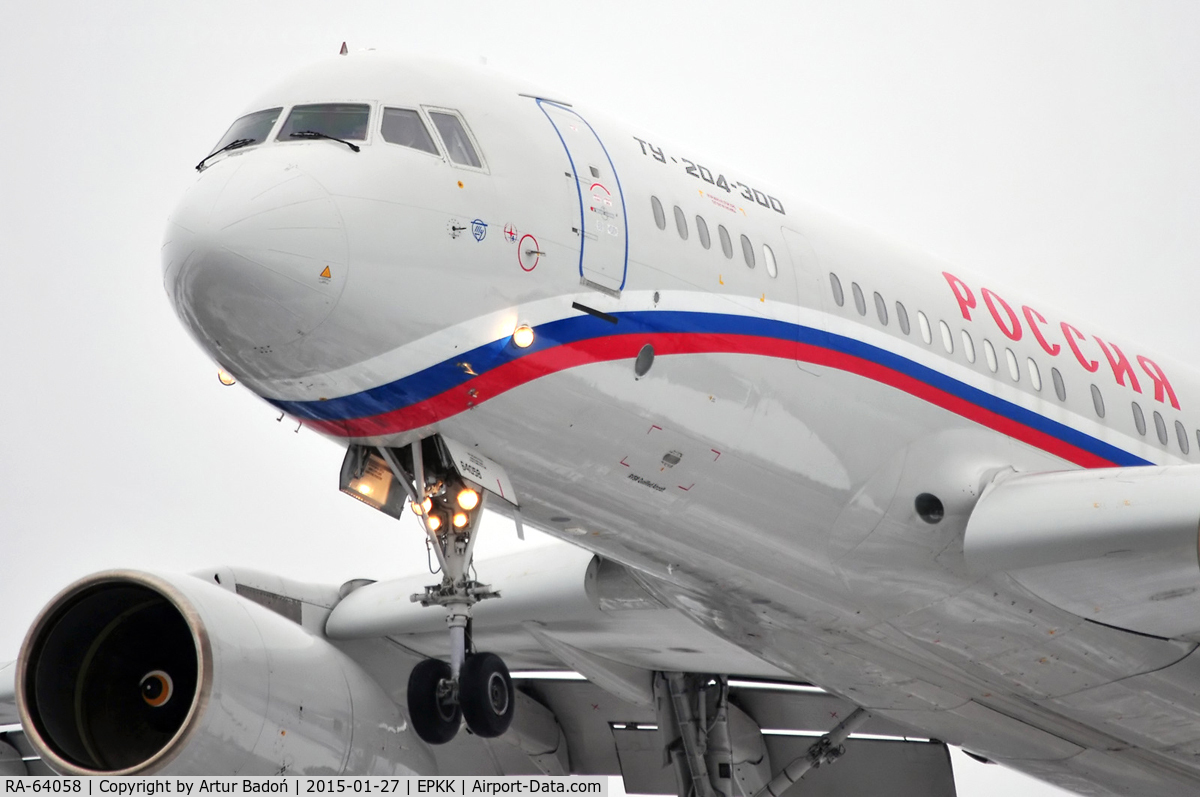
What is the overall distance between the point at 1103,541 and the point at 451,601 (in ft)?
13.8

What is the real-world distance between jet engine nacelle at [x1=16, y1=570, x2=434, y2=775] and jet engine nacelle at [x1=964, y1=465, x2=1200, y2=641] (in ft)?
16.7

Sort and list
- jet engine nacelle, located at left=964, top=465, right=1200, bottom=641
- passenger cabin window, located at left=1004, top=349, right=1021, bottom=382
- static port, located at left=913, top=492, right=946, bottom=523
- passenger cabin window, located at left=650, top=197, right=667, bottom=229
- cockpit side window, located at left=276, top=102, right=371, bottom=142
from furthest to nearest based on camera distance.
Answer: passenger cabin window, located at left=1004, top=349, right=1021, bottom=382 < static port, located at left=913, top=492, right=946, bottom=523 < jet engine nacelle, located at left=964, top=465, right=1200, bottom=641 < passenger cabin window, located at left=650, top=197, right=667, bottom=229 < cockpit side window, located at left=276, top=102, right=371, bottom=142

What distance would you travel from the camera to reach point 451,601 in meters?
8.76

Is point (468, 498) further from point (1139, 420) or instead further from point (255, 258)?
point (1139, 420)

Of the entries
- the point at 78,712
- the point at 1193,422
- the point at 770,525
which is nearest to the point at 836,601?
the point at 770,525

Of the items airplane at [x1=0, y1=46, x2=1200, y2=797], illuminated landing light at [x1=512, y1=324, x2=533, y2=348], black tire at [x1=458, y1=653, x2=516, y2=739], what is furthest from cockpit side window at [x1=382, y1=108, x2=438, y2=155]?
black tire at [x1=458, y1=653, x2=516, y2=739]

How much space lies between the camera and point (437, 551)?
29.5 ft

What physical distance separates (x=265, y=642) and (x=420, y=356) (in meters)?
4.01

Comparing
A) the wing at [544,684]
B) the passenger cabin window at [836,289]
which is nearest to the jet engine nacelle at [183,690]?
the wing at [544,684]

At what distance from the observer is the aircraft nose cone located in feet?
26.3

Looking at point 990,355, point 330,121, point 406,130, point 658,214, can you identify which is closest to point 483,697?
point 658,214

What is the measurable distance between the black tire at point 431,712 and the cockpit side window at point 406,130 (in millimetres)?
3140

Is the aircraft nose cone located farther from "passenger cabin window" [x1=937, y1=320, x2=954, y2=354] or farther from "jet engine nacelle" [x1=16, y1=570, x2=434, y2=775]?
"passenger cabin window" [x1=937, y1=320, x2=954, y2=354]

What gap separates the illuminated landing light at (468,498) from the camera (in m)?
9.05
